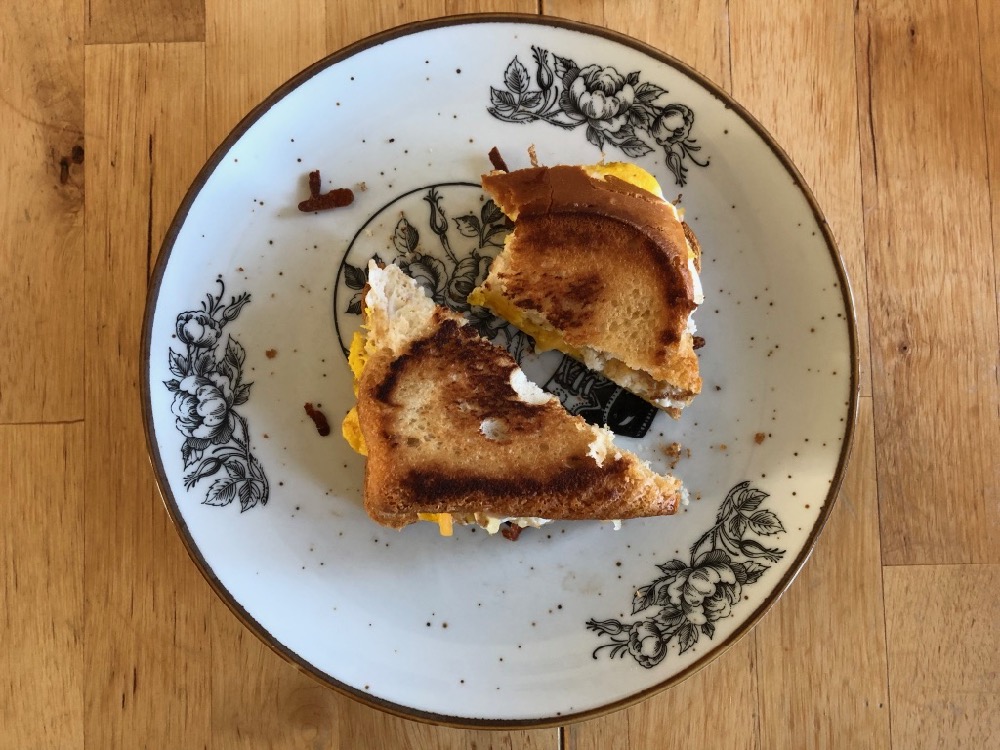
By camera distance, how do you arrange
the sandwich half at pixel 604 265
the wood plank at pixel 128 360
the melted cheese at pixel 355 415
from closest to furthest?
the sandwich half at pixel 604 265, the melted cheese at pixel 355 415, the wood plank at pixel 128 360

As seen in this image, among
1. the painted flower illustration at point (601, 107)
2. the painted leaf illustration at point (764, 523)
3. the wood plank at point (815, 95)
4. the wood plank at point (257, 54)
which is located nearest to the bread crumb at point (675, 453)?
the painted leaf illustration at point (764, 523)

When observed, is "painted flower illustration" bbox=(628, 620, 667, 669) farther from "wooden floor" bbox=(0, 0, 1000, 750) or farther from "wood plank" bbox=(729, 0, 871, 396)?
"wood plank" bbox=(729, 0, 871, 396)

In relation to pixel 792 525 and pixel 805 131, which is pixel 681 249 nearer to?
pixel 805 131

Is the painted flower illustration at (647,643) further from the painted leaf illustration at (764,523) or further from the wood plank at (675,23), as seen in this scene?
the wood plank at (675,23)

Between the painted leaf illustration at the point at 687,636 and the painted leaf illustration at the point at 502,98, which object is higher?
the painted leaf illustration at the point at 502,98

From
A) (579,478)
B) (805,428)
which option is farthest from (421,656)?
(805,428)

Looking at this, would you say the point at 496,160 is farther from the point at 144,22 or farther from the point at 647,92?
the point at 144,22
